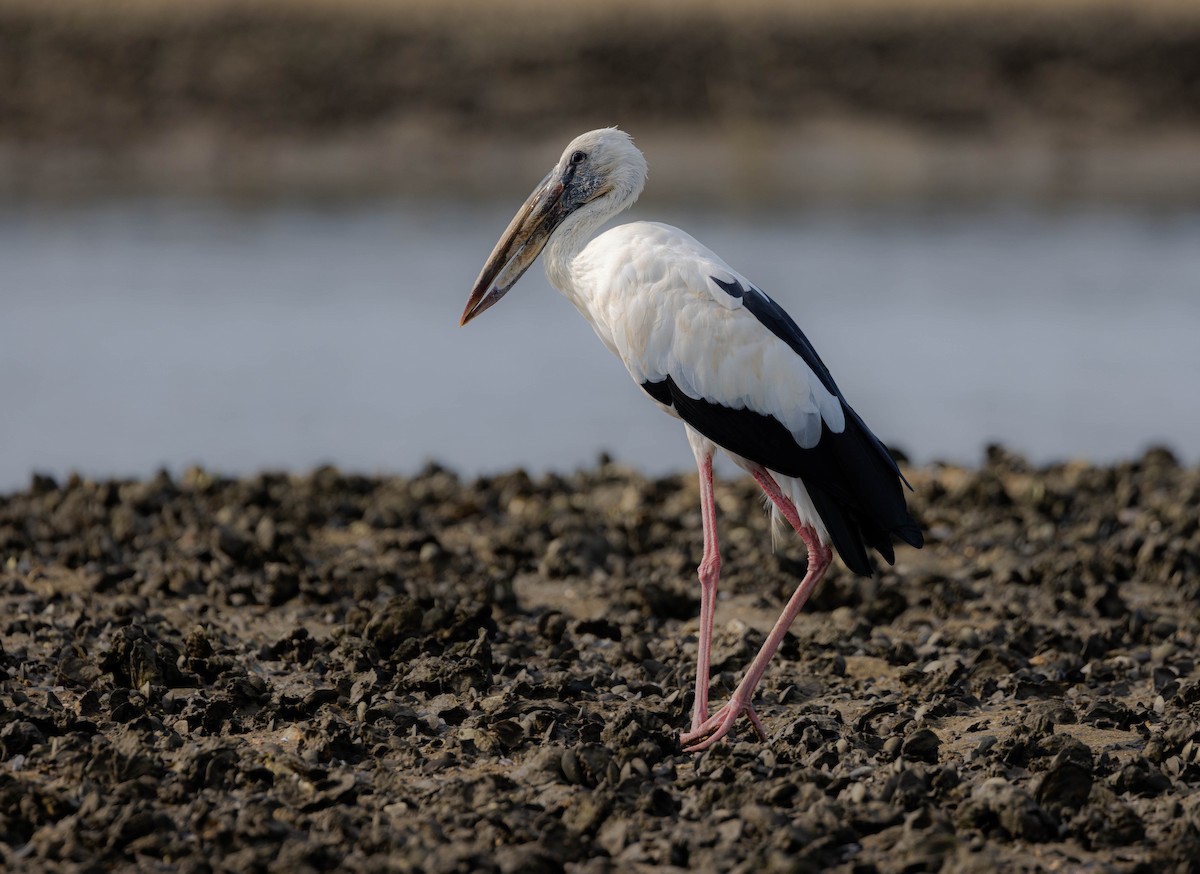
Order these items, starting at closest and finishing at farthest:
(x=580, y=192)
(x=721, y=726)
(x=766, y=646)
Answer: (x=721, y=726), (x=766, y=646), (x=580, y=192)

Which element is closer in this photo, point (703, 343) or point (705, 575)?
point (703, 343)

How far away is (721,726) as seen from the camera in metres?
5.39

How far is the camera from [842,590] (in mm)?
7363

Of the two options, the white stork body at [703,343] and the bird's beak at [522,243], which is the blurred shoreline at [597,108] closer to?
the bird's beak at [522,243]

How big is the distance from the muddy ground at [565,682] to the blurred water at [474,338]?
355cm

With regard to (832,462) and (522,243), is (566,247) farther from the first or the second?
(832,462)

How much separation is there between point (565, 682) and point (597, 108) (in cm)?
2504

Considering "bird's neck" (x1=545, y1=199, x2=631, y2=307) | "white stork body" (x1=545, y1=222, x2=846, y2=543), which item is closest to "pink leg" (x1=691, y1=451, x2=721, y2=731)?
"white stork body" (x1=545, y1=222, x2=846, y2=543)

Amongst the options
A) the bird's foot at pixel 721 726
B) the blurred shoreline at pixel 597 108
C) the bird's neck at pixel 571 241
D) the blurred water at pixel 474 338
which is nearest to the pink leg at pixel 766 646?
the bird's foot at pixel 721 726

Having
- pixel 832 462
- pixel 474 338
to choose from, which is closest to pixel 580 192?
pixel 832 462

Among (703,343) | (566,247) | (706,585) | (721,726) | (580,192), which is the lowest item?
(721,726)

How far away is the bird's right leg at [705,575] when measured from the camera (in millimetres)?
5598

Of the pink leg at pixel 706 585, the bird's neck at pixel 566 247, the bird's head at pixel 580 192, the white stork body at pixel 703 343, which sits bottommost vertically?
the pink leg at pixel 706 585

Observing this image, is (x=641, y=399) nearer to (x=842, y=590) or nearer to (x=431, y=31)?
(x=842, y=590)
